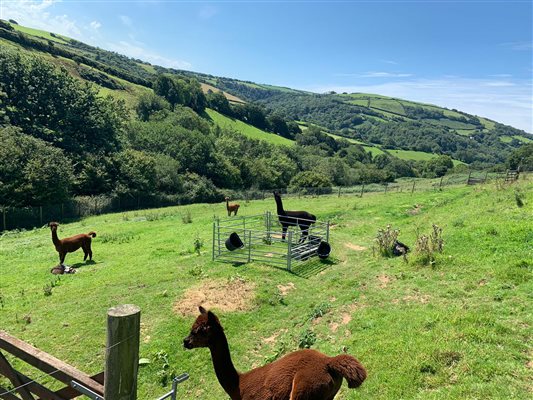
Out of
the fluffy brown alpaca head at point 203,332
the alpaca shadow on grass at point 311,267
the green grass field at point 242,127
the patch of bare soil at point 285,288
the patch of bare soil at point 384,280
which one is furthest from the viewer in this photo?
the green grass field at point 242,127

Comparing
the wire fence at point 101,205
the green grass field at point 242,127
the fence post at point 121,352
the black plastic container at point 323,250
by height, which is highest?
the green grass field at point 242,127

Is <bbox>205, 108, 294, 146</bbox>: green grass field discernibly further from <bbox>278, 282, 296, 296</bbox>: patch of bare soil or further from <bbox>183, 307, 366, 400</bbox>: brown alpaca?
<bbox>183, 307, 366, 400</bbox>: brown alpaca

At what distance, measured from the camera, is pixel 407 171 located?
10831 centimetres

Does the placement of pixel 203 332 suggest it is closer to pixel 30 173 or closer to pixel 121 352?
pixel 121 352

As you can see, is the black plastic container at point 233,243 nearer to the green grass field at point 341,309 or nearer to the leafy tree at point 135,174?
the green grass field at point 341,309

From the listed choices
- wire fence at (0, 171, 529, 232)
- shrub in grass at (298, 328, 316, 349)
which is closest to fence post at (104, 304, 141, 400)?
shrub in grass at (298, 328, 316, 349)

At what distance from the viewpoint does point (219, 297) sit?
35.2ft

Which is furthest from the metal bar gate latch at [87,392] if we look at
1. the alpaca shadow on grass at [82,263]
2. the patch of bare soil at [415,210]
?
the patch of bare soil at [415,210]

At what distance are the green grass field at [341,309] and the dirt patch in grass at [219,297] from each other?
5 centimetres

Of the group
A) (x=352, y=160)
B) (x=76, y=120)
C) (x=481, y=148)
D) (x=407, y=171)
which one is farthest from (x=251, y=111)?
(x=481, y=148)

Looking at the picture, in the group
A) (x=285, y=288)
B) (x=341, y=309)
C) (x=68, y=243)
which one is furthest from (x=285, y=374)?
(x=68, y=243)

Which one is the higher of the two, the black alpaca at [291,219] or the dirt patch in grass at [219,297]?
the black alpaca at [291,219]

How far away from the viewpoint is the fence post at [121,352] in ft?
9.37

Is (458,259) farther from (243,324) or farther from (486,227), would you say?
(243,324)
